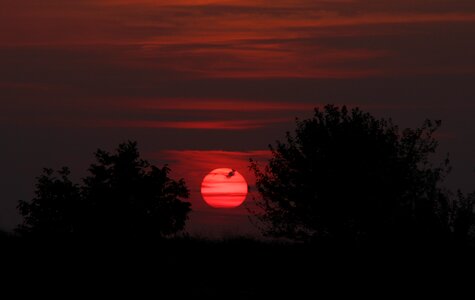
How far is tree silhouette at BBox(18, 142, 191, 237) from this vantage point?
4781cm

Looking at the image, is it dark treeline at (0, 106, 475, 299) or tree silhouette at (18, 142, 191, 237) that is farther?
tree silhouette at (18, 142, 191, 237)

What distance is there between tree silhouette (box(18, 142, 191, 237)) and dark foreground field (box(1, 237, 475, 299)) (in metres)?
6.58

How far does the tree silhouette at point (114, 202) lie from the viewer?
47812 millimetres

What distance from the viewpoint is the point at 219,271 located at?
3709cm

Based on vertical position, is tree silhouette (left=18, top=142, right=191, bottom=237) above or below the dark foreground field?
above

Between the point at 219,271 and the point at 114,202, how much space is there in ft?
41.8

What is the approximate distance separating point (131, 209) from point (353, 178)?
402 inches

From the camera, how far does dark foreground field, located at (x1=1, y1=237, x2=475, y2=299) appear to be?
31266mm

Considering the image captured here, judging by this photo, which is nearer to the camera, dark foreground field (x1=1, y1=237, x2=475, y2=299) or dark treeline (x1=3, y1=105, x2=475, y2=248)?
dark foreground field (x1=1, y1=237, x2=475, y2=299)

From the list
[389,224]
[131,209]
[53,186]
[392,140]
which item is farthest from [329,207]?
[389,224]

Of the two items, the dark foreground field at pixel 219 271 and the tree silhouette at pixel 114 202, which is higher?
the tree silhouette at pixel 114 202

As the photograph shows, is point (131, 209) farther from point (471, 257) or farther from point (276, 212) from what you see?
point (471, 257)

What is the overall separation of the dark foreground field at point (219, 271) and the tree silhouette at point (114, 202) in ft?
21.6

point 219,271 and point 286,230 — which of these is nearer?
point 219,271
